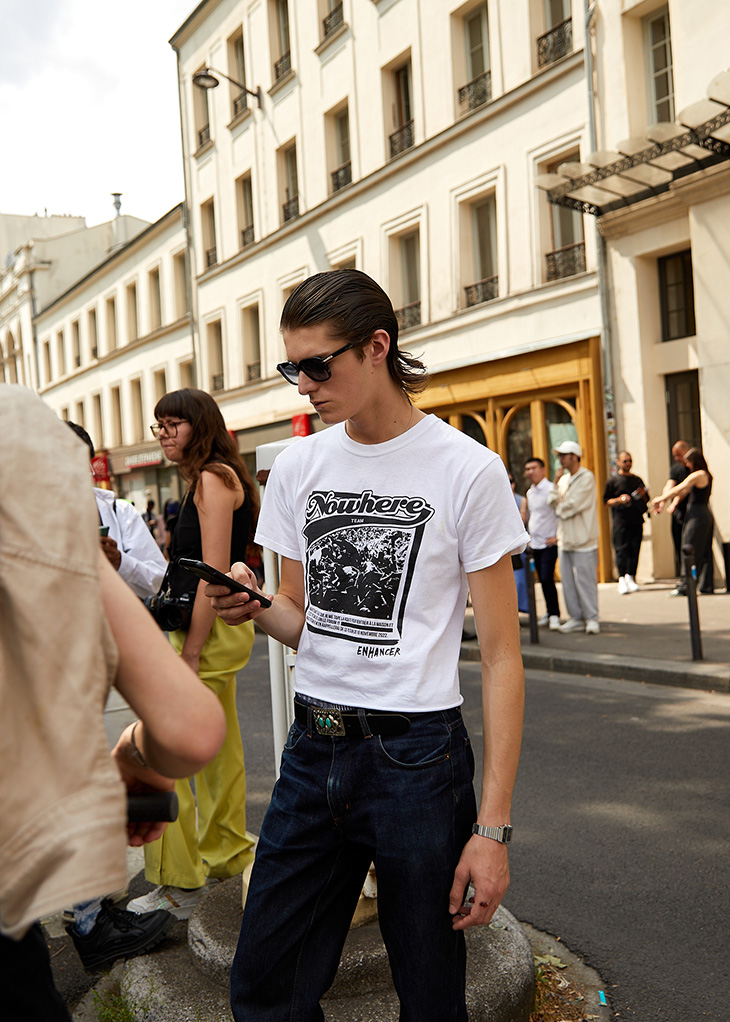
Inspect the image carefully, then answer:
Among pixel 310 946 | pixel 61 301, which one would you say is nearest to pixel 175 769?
pixel 310 946

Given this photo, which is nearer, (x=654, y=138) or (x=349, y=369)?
(x=349, y=369)

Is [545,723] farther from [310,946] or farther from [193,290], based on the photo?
[193,290]

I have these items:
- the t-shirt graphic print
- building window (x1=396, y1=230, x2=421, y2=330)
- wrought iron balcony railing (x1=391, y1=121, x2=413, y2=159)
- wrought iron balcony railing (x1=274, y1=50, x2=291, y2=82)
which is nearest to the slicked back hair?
the t-shirt graphic print

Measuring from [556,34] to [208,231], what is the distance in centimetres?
1302

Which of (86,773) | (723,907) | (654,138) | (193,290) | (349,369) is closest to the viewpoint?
(86,773)

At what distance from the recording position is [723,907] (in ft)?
11.7

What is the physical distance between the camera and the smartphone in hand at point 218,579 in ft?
6.05

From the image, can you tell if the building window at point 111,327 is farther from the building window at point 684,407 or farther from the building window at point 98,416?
the building window at point 684,407

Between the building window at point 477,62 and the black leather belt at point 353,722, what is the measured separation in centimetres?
1570

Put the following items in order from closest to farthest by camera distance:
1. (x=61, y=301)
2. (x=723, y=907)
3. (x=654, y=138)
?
(x=723, y=907) < (x=654, y=138) < (x=61, y=301)

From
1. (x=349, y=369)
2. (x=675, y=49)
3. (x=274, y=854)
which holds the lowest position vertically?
(x=274, y=854)

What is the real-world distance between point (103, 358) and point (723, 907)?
3271cm

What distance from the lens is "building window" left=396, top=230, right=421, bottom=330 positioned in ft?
59.8

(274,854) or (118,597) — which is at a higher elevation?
(118,597)
